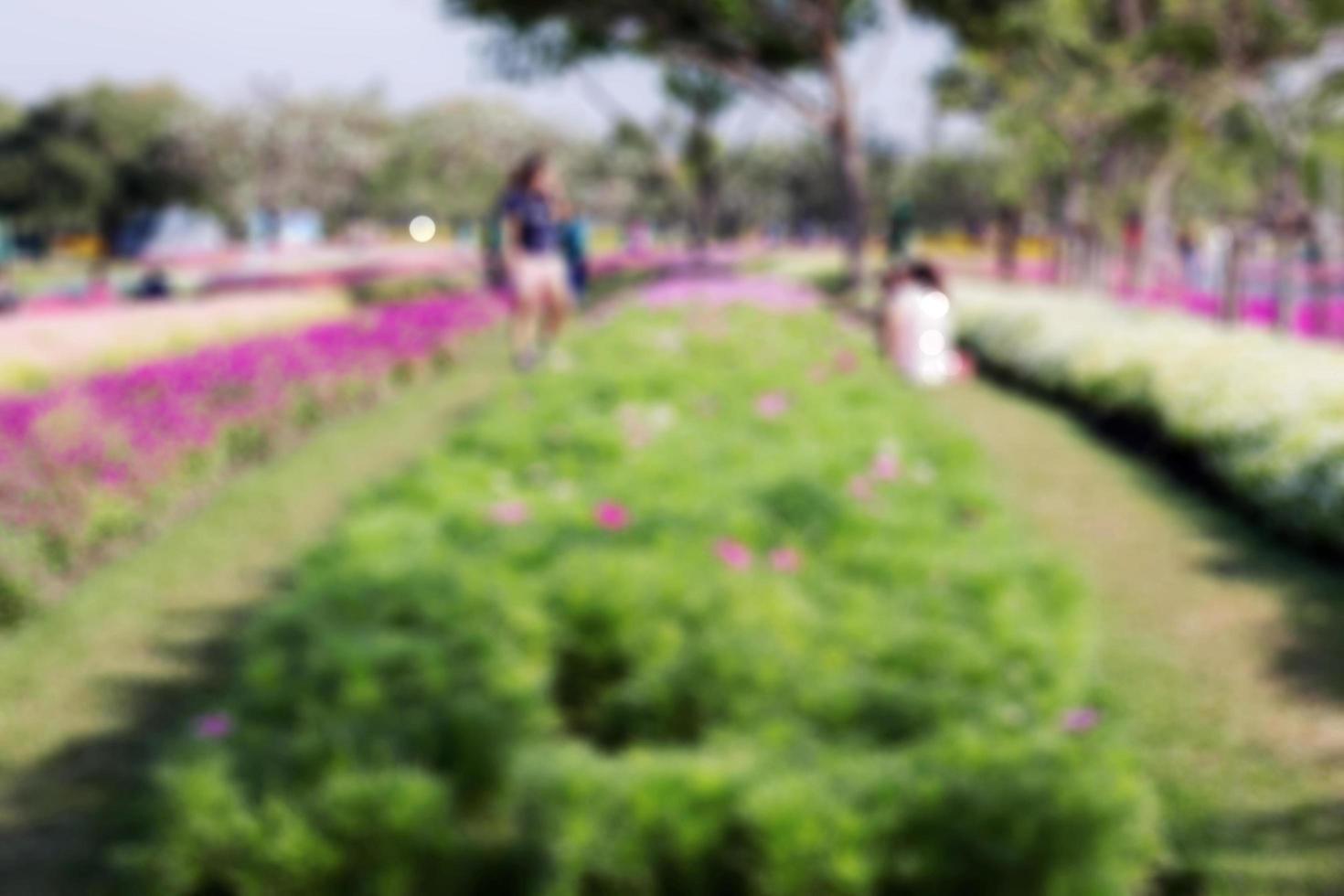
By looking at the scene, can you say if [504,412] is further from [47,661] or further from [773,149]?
[773,149]

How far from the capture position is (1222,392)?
977 centimetres

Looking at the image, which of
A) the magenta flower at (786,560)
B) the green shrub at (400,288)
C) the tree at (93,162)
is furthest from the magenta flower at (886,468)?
the tree at (93,162)

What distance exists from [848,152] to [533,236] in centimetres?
1732

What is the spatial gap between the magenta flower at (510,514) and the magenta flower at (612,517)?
0.91 ft

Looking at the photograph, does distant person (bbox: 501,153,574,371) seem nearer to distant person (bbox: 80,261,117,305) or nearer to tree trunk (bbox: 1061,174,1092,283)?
tree trunk (bbox: 1061,174,1092,283)

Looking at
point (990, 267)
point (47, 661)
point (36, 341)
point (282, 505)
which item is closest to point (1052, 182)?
point (990, 267)

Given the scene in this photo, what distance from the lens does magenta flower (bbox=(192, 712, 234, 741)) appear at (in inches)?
142

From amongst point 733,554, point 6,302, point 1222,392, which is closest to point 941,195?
point 6,302

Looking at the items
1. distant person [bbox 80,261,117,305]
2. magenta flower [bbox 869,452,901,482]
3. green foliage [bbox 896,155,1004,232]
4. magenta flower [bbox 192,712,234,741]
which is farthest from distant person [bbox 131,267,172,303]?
magenta flower [bbox 192,712,234,741]

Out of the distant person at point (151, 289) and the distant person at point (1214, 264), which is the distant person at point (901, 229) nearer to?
the distant person at point (1214, 264)

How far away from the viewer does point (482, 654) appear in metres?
4.02

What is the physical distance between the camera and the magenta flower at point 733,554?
472cm

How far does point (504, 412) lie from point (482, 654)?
442 cm

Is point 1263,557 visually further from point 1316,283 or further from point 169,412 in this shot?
point 1316,283
